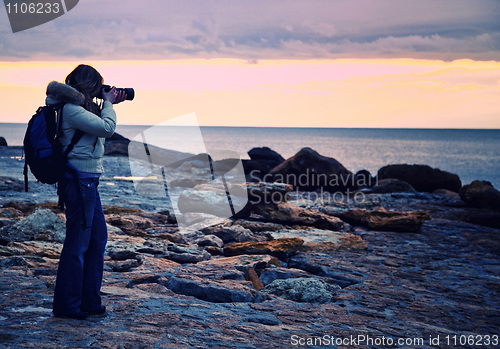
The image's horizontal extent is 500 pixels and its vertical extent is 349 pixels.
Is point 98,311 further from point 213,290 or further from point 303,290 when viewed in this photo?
point 303,290

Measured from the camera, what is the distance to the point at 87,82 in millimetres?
3814

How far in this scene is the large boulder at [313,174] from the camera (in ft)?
60.0

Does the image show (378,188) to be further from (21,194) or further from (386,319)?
(386,319)

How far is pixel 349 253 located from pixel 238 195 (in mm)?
3573

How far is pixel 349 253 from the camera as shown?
25.3ft

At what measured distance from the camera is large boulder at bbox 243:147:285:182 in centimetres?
2266

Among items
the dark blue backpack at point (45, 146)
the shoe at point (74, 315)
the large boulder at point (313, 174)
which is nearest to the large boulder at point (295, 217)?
the shoe at point (74, 315)

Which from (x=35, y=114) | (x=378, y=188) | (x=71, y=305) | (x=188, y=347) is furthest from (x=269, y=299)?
(x=378, y=188)

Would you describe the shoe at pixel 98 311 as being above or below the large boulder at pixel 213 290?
above

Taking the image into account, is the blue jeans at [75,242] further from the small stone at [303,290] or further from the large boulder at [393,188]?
the large boulder at [393,188]

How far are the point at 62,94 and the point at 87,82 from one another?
250 mm

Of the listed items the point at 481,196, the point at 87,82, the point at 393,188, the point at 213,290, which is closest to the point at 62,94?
the point at 87,82

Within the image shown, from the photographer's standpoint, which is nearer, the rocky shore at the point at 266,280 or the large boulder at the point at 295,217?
the rocky shore at the point at 266,280

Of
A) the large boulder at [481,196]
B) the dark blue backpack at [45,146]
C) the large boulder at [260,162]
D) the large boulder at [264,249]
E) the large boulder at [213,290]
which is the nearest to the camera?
the dark blue backpack at [45,146]
